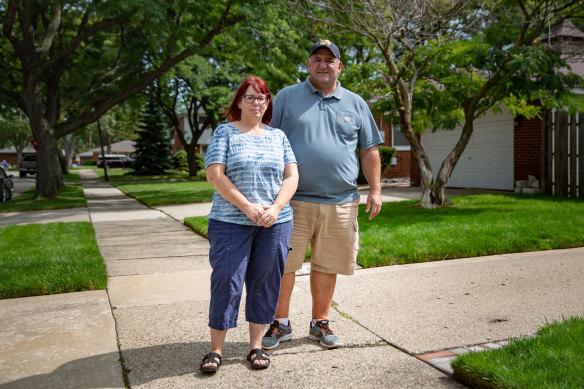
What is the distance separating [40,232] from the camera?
28.9ft

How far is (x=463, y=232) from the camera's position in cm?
725

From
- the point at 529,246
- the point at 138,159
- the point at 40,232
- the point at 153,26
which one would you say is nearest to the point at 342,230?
the point at 529,246

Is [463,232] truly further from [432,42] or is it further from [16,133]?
[16,133]

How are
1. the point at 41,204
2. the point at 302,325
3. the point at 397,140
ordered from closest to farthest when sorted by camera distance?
the point at 302,325, the point at 41,204, the point at 397,140

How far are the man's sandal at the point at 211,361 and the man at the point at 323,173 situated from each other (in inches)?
16.9

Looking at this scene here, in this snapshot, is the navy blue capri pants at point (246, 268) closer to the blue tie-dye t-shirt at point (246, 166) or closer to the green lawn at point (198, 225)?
the blue tie-dye t-shirt at point (246, 166)

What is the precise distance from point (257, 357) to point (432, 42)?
324 inches

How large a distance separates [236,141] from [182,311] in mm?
1852

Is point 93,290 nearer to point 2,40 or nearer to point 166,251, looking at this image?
point 166,251

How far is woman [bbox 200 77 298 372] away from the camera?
305 cm

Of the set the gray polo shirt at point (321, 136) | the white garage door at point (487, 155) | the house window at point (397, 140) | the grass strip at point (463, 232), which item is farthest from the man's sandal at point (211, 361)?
the house window at point (397, 140)

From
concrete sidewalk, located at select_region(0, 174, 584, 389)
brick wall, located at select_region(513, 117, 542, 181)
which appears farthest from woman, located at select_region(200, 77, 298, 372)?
brick wall, located at select_region(513, 117, 542, 181)

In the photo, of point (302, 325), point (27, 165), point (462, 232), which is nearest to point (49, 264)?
point (302, 325)

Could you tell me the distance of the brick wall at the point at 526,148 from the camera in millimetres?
14180
